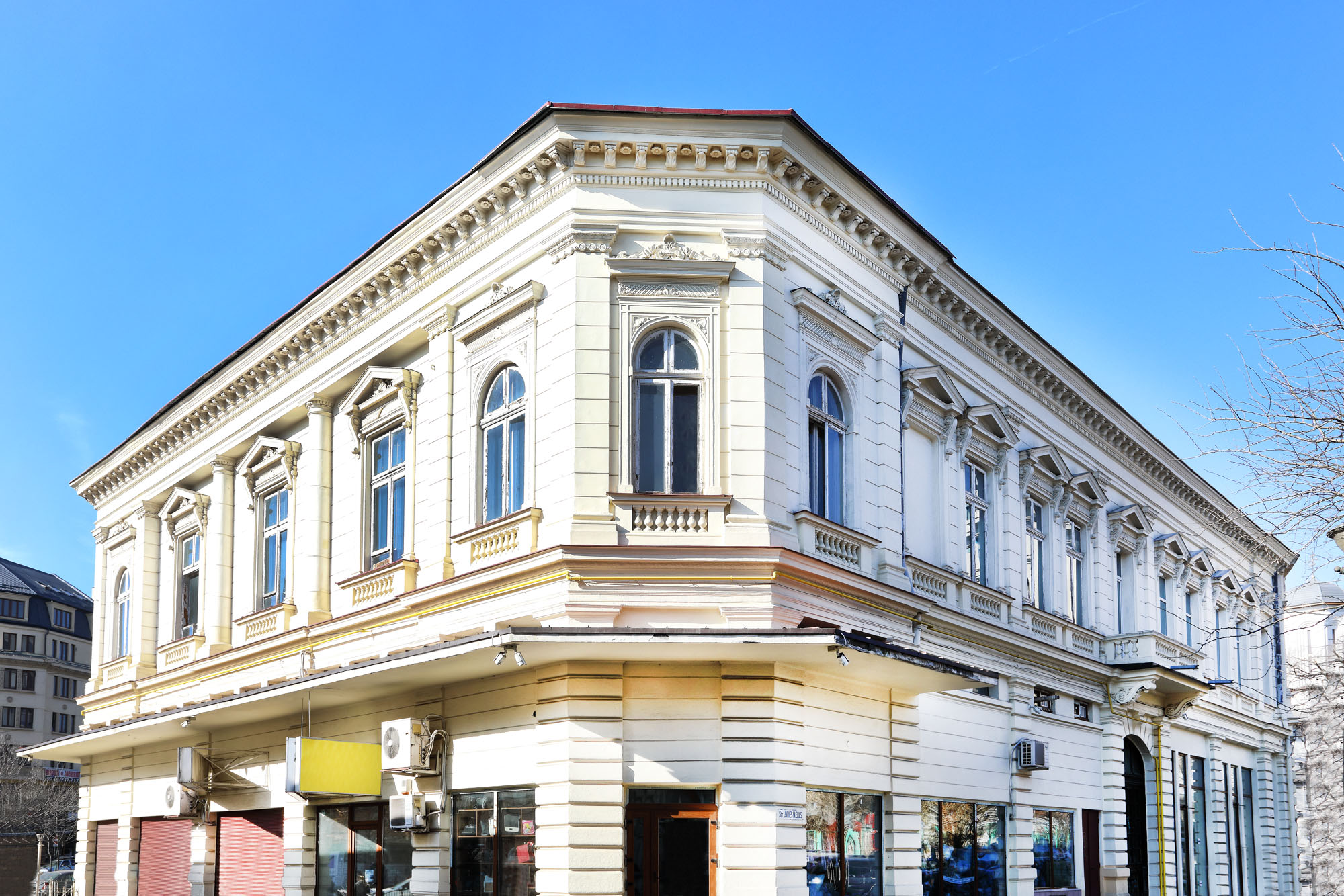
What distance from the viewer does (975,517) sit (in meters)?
23.5

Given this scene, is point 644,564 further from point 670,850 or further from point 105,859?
point 105,859

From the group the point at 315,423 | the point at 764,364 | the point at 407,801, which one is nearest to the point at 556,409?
the point at 764,364

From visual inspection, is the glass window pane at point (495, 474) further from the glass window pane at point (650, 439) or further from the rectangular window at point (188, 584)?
the rectangular window at point (188, 584)

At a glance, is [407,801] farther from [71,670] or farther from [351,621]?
[71,670]

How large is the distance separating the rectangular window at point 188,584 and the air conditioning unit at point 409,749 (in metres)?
11.0

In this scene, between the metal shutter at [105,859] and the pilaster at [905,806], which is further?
the metal shutter at [105,859]

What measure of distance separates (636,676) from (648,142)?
6.85 m

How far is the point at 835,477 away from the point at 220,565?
44.1 ft

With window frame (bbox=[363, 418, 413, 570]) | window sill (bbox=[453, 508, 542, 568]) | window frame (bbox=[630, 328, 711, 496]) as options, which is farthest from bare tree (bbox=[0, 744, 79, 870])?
window frame (bbox=[630, 328, 711, 496])

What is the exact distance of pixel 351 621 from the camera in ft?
68.3

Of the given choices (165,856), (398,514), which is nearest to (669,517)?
(398,514)

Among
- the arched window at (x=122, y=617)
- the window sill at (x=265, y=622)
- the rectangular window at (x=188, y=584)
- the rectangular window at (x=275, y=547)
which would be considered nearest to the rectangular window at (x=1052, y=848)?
the window sill at (x=265, y=622)

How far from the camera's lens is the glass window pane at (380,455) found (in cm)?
2159

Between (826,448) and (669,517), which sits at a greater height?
(826,448)
